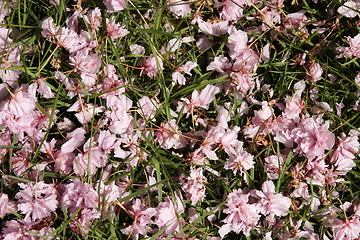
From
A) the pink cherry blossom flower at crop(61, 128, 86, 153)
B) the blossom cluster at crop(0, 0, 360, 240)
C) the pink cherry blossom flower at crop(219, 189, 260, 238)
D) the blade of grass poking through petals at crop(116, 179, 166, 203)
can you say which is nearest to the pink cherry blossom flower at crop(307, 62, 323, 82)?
the blossom cluster at crop(0, 0, 360, 240)

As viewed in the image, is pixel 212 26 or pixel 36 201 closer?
pixel 36 201

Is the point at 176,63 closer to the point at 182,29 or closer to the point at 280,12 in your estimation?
the point at 182,29

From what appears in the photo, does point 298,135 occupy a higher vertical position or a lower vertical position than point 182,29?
lower

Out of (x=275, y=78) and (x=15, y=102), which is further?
(x=275, y=78)

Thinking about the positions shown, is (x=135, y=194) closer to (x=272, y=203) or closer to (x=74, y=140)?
(x=74, y=140)

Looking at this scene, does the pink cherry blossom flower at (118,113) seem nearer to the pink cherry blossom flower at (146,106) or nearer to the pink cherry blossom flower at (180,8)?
the pink cherry blossom flower at (146,106)

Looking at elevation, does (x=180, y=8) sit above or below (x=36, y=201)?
above

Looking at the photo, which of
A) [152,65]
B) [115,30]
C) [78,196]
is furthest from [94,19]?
[78,196]

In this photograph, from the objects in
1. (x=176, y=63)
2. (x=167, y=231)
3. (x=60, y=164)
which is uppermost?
(x=176, y=63)

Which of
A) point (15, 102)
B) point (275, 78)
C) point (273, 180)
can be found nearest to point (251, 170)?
point (273, 180)
